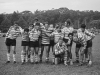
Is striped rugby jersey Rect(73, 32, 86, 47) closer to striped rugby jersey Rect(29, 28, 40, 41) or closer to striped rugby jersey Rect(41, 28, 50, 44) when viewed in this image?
striped rugby jersey Rect(41, 28, 50, 44)

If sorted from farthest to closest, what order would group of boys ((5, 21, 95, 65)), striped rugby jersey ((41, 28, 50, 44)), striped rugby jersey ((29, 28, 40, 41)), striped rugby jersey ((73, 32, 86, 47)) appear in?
striped rugby jersey ((41, 28, 50, 44)) < striped rugby jersey ((29, 28, 40, 41)) < group of boys ((5, 21, 95, 65)) < striped rugby jersey ((73, 32, 86, 47))

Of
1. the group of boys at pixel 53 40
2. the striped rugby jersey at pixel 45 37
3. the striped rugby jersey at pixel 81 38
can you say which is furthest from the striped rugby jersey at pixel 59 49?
the striped rugby jersey at pixel 81 38

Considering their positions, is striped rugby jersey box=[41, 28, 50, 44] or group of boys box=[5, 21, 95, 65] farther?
striped rugby jersey box=[41, 28, 50, 44]

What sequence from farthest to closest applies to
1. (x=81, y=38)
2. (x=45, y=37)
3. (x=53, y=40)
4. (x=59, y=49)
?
(x=53, y=40), (x=45, y=37), (x=59, y=49), (x=81, y=38)

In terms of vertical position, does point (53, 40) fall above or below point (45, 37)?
below

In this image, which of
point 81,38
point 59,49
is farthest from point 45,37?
point 81,38

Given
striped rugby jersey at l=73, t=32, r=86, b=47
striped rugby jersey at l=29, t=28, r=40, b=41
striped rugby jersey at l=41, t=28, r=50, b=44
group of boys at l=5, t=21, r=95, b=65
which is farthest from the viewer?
striped rugby jersey at l=41, t=28, r=50, b=44

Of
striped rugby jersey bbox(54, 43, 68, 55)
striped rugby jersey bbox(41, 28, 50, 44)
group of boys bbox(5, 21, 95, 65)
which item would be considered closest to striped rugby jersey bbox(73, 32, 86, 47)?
group of boys bbox(5, 21, 95, 65)

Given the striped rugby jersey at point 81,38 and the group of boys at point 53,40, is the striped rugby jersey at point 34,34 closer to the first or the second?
the group of boys at point 53,40

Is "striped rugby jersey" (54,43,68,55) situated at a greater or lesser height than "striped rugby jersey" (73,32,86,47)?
lesser

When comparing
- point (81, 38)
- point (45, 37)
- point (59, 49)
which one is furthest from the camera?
point (45, 37)

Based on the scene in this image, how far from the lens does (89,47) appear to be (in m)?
8.17

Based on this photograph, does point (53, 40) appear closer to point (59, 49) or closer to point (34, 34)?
point (59, 49)

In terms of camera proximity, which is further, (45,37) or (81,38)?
(45,37)
